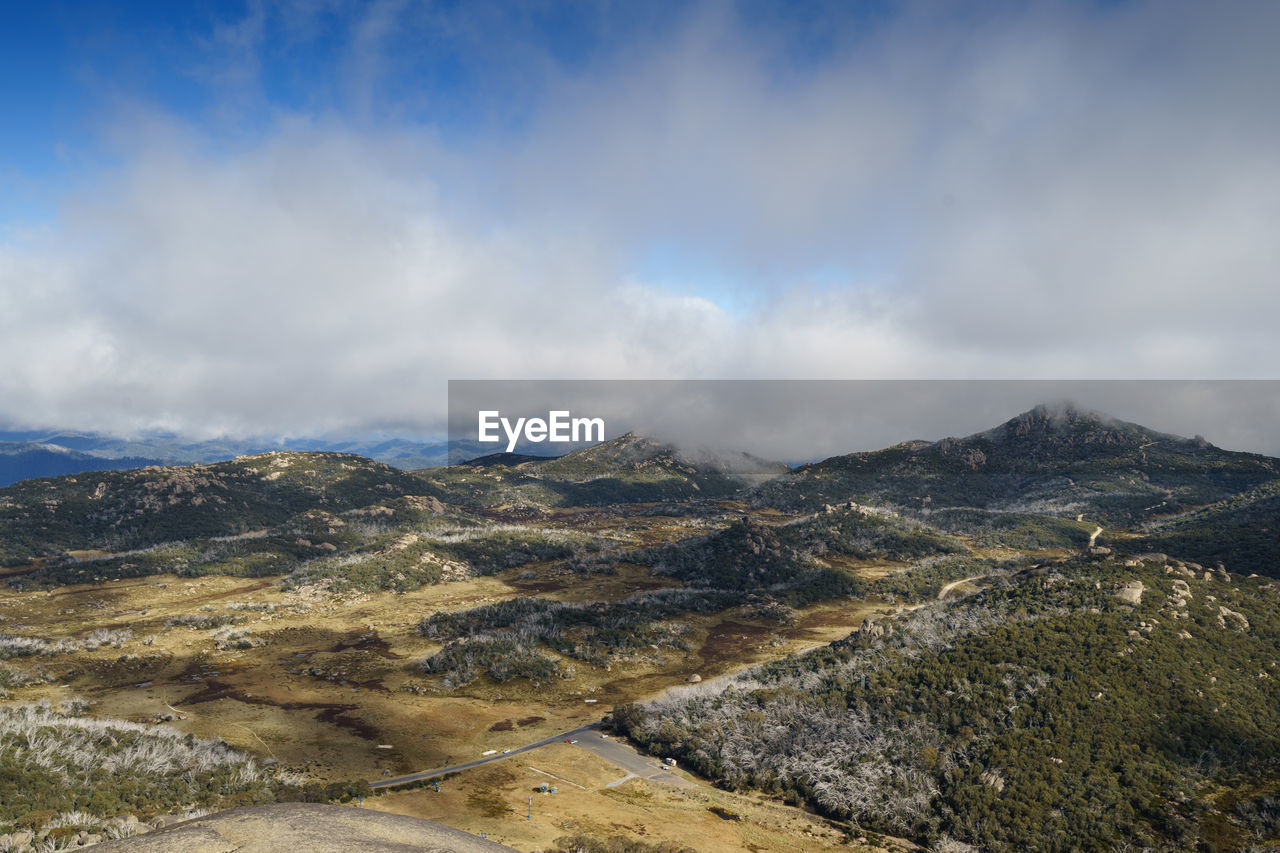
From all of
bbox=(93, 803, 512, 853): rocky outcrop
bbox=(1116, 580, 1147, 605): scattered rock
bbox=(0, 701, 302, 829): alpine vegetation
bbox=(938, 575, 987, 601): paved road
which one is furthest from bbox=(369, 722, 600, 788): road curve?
bbox=(938, 575, 987, 601): paved road

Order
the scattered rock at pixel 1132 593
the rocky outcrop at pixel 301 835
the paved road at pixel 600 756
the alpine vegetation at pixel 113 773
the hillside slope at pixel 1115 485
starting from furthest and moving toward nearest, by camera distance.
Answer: the hillside slope at pixel 1115 485 < the scattered rock at pixel 1132 593 < the paved road at pixel 600 756 < the alpine vegetation at pixel 113 773 < the rocky outcrop at pixel 301 835

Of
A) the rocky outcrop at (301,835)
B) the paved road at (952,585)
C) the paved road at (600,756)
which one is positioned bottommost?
the paved road at (952,585)

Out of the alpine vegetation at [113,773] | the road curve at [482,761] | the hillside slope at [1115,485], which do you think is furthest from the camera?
the hillside slope at [1115,485]

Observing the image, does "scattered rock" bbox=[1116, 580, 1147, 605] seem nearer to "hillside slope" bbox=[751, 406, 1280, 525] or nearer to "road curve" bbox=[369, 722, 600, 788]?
"road curve" bbox=[369, 722, 600, 788]

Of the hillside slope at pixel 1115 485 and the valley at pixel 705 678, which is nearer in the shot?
the valley at pixel 705 678

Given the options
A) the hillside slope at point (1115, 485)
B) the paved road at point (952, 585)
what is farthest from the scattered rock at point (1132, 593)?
the hillside slope at point (1115, 485)

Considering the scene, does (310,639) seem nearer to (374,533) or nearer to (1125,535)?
(374,533)

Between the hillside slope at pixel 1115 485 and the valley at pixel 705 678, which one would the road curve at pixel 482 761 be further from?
the hillside slope at pixel 1115 485
